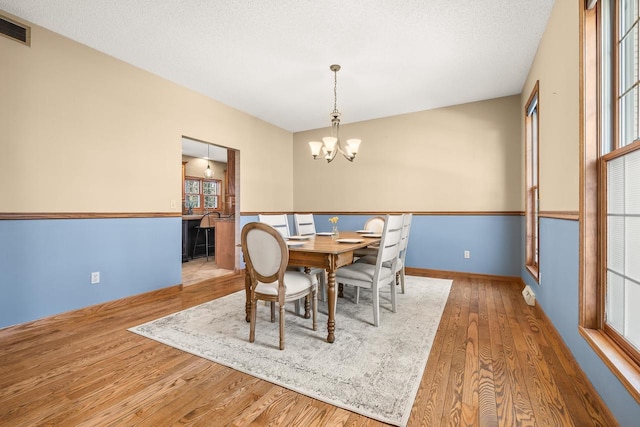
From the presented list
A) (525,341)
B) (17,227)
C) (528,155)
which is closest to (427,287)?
(525,341)

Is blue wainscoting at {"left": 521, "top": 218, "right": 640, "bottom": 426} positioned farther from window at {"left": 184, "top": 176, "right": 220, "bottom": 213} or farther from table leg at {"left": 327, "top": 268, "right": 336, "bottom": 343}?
window at {"left": 184, "top": 176, "right": 220, "bottom": 213}

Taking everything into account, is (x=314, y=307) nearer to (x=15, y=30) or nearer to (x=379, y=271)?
(x=379, y=271)

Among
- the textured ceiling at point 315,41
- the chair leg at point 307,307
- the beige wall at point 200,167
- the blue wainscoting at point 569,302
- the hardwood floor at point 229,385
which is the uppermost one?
the textured ceiling at point 315,41

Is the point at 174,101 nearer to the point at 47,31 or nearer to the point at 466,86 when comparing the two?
the point at 47,31

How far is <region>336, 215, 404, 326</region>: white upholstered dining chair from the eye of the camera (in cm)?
237

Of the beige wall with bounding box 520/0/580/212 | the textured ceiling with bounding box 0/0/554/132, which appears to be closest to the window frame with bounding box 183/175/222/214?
the textured ceiling with bounding box 0/0/554/132

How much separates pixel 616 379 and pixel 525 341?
94 centimetres

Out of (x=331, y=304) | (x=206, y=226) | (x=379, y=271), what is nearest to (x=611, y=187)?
(x=379, y=271)

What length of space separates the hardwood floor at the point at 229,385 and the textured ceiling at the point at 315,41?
2507 millimetres

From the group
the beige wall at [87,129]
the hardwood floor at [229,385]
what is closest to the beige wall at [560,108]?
the hardwood floor at [229,385]

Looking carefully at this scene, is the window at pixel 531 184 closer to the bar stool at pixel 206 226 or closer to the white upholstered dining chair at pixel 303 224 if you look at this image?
the white upholstered dining chair at pixel 303 224

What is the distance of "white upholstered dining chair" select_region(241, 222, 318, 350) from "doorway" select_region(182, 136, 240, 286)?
84.7 inches

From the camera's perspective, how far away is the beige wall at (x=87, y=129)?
2344 millimetres

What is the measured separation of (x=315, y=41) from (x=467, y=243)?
3314 millimetres
